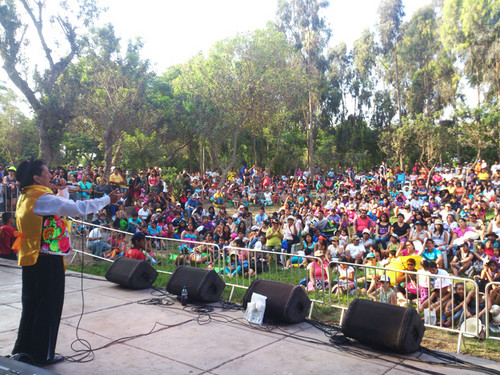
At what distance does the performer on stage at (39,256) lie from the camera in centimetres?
387

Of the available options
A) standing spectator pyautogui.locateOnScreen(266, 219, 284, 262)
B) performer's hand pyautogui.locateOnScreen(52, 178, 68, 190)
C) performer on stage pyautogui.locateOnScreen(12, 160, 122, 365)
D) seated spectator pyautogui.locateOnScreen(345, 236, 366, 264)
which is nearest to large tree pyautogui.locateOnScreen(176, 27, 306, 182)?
standing spectator pyautogui.locateOnScreen(266, 219, 284, 262)

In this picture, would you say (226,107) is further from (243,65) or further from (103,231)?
(103,231)

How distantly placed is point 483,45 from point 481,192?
17354mm

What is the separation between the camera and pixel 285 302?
5688 mm

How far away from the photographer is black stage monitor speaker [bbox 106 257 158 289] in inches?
293

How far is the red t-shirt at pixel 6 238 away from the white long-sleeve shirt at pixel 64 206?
6.76m

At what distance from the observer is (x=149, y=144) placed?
2394cm

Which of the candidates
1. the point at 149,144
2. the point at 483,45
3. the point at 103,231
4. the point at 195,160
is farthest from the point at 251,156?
the point at 103,231

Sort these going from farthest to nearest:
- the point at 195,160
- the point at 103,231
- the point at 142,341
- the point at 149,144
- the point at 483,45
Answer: the point at 195,160
the point at 483,45
the point at 149,144
the point at 103,231
the point at 142,341

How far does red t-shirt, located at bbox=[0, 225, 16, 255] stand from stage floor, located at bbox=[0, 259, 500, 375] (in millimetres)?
3627

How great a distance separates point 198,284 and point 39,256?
2995 mm

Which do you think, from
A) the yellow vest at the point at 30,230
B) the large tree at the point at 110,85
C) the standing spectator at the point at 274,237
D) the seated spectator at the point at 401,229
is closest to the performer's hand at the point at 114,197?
the yellow vest at the point at 30,230

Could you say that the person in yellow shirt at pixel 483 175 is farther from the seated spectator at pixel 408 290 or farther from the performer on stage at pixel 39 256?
the performer on stage at pixel 39 256

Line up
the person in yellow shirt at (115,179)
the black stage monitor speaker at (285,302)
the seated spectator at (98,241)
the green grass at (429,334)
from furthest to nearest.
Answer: the person in yellow shirt at (115,179) → the seated spectator at (98,241) → the black stage monitor speaker at (285,302) → the green grass at (429,334)
